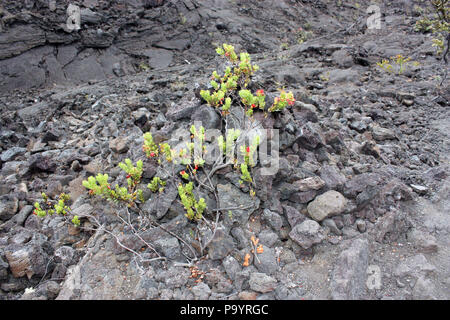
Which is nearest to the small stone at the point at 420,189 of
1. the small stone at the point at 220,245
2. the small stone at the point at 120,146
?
the small stone at the point at 220,245

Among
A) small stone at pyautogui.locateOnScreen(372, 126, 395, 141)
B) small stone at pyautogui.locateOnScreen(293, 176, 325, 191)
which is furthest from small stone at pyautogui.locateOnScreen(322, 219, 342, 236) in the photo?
small stone at pyautogui.locateOnScreen(372, 126, 395, 141)

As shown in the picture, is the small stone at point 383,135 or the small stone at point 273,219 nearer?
the small stone at point 273,219

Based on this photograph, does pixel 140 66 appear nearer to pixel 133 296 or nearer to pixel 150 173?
pixel 150 173

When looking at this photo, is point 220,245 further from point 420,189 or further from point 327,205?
point 420,189

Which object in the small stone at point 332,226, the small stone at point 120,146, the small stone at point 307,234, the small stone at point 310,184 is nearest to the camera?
the small stone at point 307,234

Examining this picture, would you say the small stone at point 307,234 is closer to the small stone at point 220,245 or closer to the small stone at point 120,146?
the small stone at point 220,245

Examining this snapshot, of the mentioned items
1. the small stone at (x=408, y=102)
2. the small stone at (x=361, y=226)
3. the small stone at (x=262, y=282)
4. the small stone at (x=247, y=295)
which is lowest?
the small stone at (x=247, y=295)

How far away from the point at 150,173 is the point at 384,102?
6.62 m

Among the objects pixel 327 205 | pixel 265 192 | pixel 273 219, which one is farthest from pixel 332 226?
pixel 265 192

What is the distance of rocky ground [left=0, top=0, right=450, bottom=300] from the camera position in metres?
3.08

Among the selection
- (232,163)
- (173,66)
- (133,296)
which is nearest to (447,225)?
(232,163)

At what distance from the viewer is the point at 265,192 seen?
12.3 ft

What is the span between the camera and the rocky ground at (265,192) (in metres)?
3.08

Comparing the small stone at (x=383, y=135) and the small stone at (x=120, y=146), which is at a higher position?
the small stone at (x=383, y=135)
